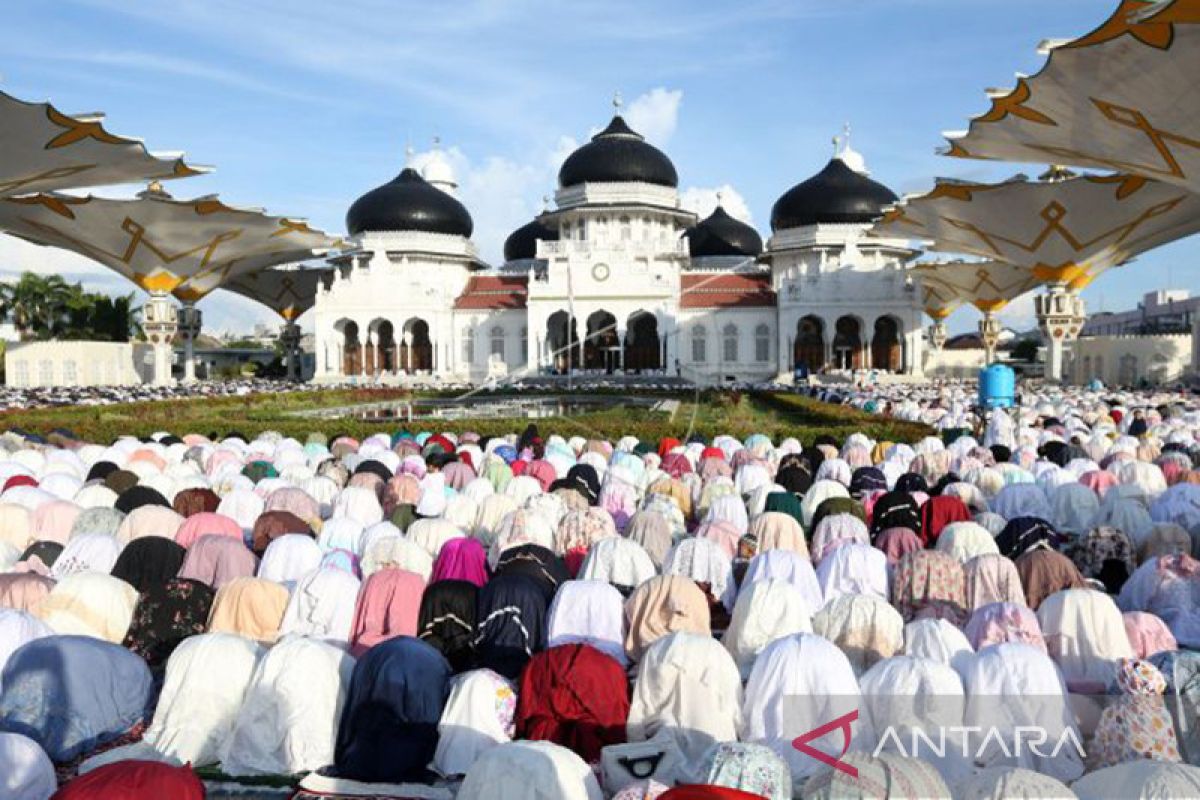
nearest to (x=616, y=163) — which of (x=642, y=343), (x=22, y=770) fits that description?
(x=642, y=343)

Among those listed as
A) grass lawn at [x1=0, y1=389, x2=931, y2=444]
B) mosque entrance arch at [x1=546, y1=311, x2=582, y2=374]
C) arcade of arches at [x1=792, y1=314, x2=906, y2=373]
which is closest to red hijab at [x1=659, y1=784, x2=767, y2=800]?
grass lawn at [x1=0, y1=389, x2=931, y2=444]

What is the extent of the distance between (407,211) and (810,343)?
840 inches

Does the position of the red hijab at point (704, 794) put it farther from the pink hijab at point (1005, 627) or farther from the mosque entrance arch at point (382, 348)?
the mosque entrance arch at point (382, 348)

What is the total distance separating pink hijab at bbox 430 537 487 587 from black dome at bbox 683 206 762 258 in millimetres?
45067

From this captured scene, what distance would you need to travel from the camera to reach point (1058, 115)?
1962 cm

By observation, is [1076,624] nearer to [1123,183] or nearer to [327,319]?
[1123,183]

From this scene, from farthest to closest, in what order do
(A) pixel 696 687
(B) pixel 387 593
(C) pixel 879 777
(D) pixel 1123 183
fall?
(D) pixel 1123 183 < (B) pixel 387 593 < (A) pixel 696 687 < (C) pixel 879 777

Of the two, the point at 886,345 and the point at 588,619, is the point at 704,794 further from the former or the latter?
the point at 886,345

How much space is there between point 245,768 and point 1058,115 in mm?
20134

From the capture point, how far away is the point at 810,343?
144 ft

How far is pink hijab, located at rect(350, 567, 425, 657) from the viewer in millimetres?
6910

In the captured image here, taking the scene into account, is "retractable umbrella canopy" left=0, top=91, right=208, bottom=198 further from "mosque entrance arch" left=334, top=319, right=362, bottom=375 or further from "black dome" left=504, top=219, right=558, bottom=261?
"black dome" left=504, top=219, right=558, bottom=261

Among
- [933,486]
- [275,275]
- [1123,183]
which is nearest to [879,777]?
[933,486]

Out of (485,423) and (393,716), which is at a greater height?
(485,423)
